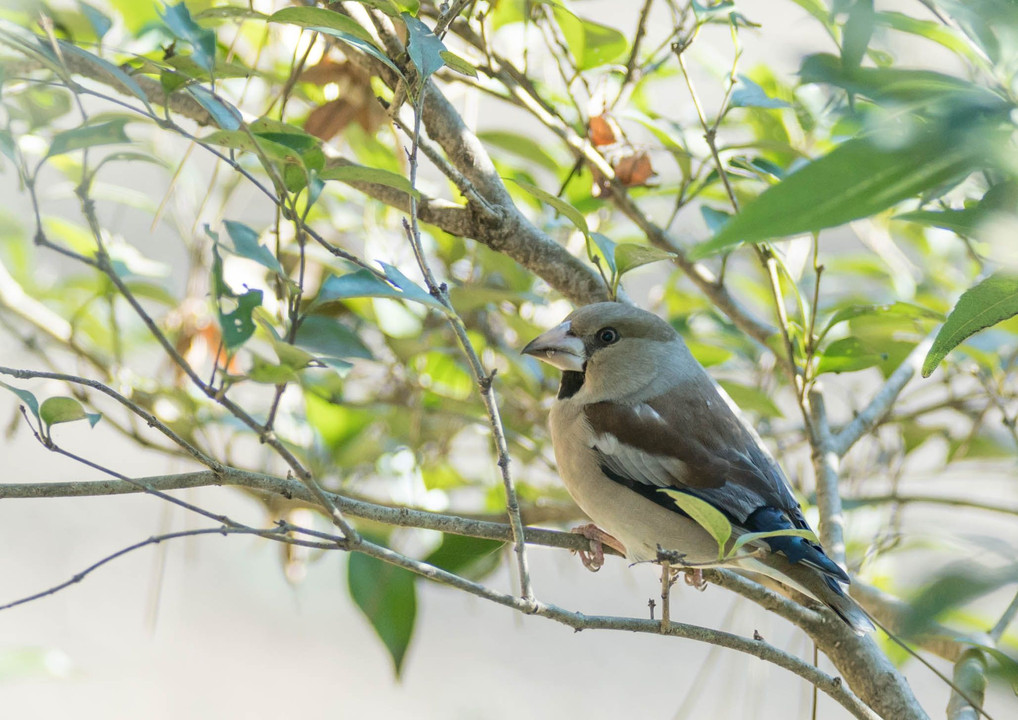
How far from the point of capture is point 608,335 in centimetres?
214

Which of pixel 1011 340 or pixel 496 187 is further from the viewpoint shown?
pixel 1011 340

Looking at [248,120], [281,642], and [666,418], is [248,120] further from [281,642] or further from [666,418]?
[281,642]

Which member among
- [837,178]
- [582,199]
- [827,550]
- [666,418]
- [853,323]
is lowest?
[837,178]

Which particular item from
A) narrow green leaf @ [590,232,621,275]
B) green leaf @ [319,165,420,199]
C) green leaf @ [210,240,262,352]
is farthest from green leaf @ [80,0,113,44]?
narrow green leaf @ [590,232,621,275]

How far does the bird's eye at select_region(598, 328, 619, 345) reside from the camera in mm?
2113

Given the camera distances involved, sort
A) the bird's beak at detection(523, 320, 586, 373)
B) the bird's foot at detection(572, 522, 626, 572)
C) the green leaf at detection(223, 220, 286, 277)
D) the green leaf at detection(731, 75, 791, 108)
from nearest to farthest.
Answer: the green leaf at detection(223, 220, 286, 277) < the green leaf at detection(731, 75, 791, 108) < the bird's foot at detection(572, 522, 626, 572) < the bird's beak at detection(523, 320, 586, 373)

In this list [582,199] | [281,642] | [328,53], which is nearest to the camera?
[328,53]

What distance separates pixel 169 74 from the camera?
1275 millimetres

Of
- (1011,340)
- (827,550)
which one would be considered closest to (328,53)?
(827,550)

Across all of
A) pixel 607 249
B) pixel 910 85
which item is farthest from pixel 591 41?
pixel 910 85

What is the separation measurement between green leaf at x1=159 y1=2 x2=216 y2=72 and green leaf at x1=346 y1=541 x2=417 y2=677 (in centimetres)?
105

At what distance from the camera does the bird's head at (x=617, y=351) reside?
2.06 metres

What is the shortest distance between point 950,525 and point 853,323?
4.96 feet

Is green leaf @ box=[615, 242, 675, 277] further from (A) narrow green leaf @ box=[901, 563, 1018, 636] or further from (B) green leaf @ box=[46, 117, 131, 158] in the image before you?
(A) narrow green leaf @ box=[901, 563, 1018, 636]
